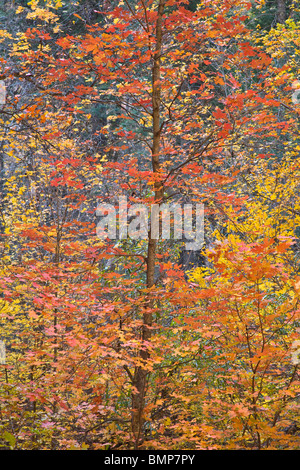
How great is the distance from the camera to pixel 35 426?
4.01 meters

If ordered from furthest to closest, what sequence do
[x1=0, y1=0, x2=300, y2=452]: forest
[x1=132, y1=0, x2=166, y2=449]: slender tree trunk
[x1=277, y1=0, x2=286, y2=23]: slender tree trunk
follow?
[x1=277, y1=0, x2=286, y2=23]: slender tree trunk → [x1=132, y1=0, x2=166, y2=449]: slender tree trunk → [x1=0, y1=0, x2=300, y2=452]: forest

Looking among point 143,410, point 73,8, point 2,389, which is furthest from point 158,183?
point 73,8

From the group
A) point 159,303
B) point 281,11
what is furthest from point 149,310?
point 281,11

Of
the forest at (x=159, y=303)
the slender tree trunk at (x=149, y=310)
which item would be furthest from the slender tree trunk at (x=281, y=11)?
the slender tree trunk at (x=149, y=310)

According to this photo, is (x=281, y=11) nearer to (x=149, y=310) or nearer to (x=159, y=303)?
(x=159, y=303)

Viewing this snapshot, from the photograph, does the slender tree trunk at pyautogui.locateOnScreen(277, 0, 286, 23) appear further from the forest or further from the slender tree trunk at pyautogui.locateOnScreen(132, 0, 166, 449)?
the slender tree trunk at pyautogui.locateOnScreen(132, 0, 166, 449)

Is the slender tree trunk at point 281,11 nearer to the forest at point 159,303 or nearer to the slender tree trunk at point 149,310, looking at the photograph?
the forest at point 159,303

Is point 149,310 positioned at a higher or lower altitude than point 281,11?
lower

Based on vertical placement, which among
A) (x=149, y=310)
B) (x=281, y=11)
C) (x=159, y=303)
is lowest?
(x=159, y=303)

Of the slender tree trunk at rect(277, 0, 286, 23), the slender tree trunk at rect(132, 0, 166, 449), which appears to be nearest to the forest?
the slender tree trunk at rect(132, 0, 166, 449)

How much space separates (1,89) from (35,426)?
3.61 meters

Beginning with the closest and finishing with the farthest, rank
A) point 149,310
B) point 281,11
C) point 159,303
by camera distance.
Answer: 1. point 149,310
2. point 159,303
3. point 281,11
